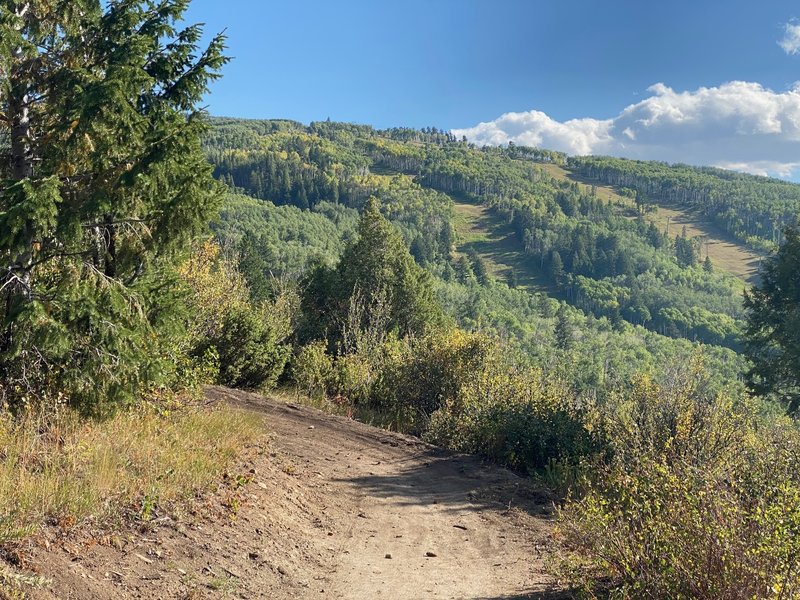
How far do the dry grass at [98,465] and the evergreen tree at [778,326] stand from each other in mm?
21178

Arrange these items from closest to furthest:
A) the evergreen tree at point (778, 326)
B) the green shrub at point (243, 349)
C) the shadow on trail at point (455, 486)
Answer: the shadow on trail at point (455, 486)
the green shrub at point (243, 349)
the evergreen tree at point (778, 326)

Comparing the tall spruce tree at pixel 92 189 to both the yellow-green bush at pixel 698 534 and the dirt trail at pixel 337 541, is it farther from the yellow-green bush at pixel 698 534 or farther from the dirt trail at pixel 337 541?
the yellow-green bush at pixel 698 534

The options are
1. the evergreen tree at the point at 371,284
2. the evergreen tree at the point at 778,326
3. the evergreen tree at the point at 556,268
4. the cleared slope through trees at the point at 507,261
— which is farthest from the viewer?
the evergreen tree at the point at 556,268

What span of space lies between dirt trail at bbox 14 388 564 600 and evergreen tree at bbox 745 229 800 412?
55.0 feet

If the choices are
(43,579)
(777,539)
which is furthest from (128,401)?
(777,539)

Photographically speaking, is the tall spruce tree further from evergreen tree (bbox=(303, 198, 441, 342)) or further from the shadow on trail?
evergreen tree (bbox=(303, 198, 441, 342))

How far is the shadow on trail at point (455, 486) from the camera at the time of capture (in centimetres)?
833

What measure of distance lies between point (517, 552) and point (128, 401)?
16.3ft

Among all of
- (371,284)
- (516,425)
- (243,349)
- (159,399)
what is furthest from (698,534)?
(371,284)

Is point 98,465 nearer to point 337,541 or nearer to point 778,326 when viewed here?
point 337,541

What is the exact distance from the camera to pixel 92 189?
632cm

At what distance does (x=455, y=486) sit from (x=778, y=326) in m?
18.7

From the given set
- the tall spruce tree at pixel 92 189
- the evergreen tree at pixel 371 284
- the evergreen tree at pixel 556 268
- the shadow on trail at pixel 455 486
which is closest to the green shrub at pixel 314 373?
the shadow on trail at pixel 455 486

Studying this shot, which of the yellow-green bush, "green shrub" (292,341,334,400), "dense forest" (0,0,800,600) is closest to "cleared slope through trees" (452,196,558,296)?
"green shrub" (292,341,334,400)
